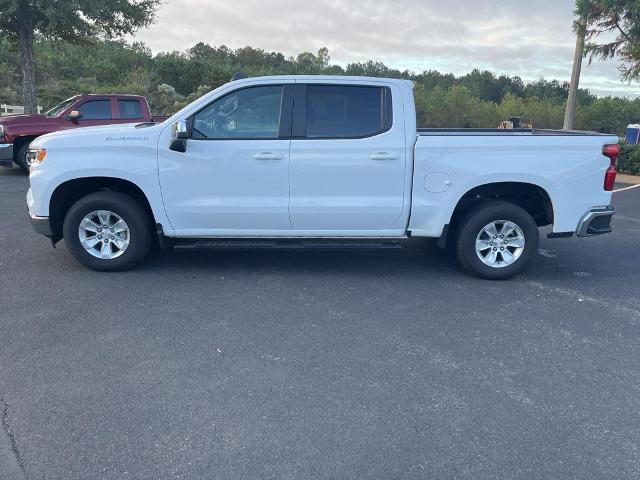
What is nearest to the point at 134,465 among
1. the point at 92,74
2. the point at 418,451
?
the point at 418,451

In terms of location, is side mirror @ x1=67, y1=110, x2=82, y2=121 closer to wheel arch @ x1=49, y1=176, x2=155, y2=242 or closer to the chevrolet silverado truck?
the chevrolet silverado truck

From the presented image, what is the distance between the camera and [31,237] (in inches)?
281

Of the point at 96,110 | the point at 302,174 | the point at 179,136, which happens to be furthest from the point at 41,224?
the point at 96,110

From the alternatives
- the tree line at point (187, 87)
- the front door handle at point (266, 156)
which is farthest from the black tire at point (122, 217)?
the tree line at point (187, 87)

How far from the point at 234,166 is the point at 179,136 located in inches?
23.3

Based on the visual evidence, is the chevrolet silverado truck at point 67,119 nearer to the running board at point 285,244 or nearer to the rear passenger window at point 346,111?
the running board at point 285,244

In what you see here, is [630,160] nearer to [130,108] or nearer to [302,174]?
[130,108]

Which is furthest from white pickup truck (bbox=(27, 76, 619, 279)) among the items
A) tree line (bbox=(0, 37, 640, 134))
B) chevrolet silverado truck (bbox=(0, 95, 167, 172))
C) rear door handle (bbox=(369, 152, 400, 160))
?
tree line (bbox=(0, 37, 640, 134))

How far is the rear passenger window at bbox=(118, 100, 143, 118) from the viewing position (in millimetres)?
13094

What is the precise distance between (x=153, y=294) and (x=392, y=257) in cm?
289

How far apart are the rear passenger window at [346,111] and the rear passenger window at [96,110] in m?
8.79

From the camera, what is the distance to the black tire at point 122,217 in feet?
18.6

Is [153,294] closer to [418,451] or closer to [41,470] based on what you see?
[41,470]

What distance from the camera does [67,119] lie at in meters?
12.5
